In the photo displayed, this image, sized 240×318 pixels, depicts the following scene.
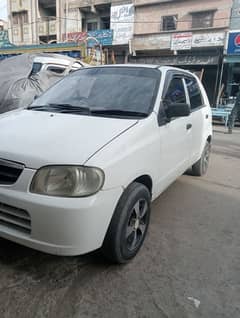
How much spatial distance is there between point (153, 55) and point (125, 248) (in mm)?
16728

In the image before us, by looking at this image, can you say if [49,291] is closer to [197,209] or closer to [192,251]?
[192,251]

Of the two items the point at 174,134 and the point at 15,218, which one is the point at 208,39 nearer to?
the point at 174,134

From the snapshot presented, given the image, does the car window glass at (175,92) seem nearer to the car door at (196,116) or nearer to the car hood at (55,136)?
the car door at (196,116)

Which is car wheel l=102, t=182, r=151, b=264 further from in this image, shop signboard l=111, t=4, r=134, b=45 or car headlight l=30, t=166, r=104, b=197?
shop signboard l=111, t=4, r=134, b=45

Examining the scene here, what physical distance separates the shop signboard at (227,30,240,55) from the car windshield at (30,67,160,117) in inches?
513

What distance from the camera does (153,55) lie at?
55.8 ft

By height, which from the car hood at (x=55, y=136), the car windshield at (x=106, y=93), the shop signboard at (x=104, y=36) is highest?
the shop signboard at (x=104, y=36)

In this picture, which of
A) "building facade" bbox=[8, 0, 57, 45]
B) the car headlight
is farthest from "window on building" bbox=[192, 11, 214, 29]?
the car headlight

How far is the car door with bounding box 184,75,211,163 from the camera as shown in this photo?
3.63 metres

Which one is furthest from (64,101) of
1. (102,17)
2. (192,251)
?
(102,17)

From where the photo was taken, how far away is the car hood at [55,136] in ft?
5.93

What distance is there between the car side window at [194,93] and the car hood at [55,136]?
1733mm

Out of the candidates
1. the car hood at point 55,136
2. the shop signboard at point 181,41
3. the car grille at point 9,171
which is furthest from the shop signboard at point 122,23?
the car grille at point 9,171

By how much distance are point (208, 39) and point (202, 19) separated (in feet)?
6.58
